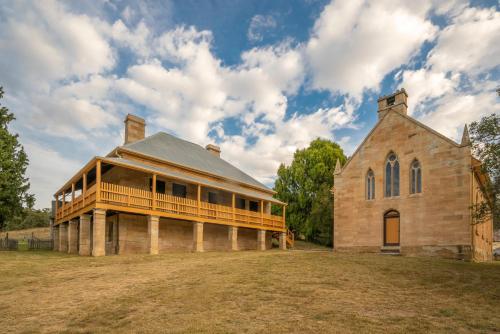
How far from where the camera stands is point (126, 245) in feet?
70.3

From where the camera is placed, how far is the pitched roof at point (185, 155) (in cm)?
2464

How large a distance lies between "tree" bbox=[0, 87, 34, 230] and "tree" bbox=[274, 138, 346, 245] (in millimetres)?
26303

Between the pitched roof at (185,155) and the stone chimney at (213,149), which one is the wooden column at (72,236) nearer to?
the pitched roof at (185,155)

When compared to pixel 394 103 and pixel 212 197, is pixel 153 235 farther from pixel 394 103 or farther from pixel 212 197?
pixel 394 103

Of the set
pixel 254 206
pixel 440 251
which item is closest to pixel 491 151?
pixel 440 251

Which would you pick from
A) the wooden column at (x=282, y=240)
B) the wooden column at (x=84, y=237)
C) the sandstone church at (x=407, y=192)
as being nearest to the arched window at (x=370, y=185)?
the sandstone church at (x=407, y=192)

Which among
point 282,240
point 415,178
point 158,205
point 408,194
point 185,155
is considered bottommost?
point 282,240

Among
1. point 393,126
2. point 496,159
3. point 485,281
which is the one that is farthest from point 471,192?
point 485,281

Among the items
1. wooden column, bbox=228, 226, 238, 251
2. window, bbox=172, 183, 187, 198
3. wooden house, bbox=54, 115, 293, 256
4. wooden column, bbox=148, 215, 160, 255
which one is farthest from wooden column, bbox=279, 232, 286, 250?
wooden column, bbox=148, 215, 160, 255

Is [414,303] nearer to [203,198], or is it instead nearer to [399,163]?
[399,163]

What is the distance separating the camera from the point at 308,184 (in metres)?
41.7

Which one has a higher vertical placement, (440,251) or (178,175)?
(178,175)

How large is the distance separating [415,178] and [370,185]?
10.8 feet

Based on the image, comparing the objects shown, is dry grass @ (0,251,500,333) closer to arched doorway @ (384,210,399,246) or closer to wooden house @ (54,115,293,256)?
wooden house @ (54,115,293,256)
